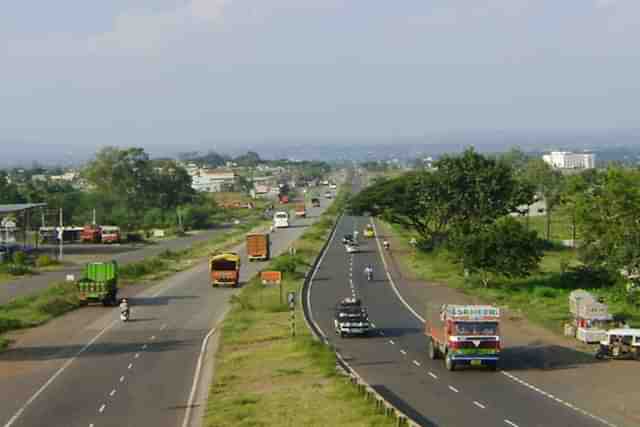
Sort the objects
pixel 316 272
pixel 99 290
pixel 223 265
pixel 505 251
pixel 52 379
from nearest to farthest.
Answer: pixel 52 379 < pixel 99 290 < pixel 505 251 < pixel 223 265 < pixel 316 272

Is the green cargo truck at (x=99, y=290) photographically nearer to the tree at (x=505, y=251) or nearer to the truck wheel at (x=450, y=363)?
the tree at (x=505, y=251)

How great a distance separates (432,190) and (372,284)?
2210 cm

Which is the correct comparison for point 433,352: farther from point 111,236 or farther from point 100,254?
point 111,236

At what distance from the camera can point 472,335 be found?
120 ft

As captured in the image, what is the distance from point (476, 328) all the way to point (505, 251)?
3236 cm

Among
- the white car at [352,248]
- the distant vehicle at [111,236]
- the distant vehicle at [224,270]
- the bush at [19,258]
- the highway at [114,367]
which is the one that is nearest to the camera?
the highway at [114,367]

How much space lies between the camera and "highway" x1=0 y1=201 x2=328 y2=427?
3152 cm

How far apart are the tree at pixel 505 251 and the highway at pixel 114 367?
16.0m

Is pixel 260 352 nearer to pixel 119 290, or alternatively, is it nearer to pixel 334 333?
pixel 334 333

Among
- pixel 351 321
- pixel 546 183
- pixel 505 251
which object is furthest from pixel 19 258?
pixel 546 183

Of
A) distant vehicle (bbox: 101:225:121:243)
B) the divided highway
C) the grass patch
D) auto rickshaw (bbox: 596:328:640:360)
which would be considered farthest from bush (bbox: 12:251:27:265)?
auto rickshaw (bbox: 596:328:640:360)

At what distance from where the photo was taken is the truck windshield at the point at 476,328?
36.4 m

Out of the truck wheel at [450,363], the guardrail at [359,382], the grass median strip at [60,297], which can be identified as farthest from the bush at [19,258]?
the truck wheel at [450,363]

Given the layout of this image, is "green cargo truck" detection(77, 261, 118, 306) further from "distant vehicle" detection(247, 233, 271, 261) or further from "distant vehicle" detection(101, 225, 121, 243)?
"distant vehicle" detection(101, 225, 121, 243)
